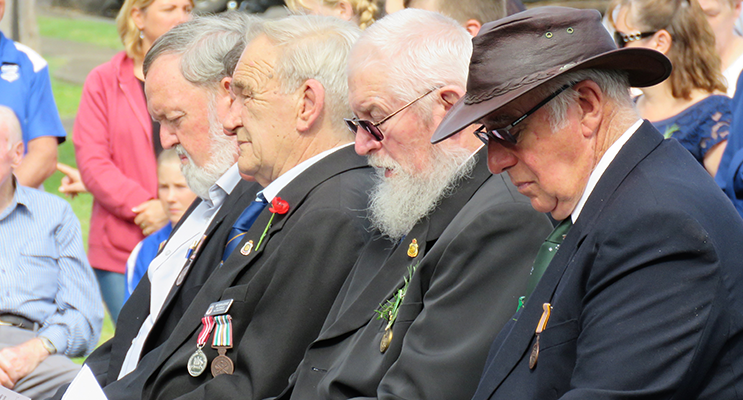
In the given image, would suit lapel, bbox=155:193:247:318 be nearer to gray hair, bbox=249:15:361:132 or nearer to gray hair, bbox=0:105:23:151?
gray hair, bbox=249:15:361:132

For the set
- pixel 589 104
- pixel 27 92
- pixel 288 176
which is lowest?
pixel 27 92

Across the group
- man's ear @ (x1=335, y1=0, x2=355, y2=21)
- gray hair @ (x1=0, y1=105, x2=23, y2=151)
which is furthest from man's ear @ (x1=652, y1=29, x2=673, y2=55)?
gray hair @ (x1=0, y1=105, x2=23, y2=151)

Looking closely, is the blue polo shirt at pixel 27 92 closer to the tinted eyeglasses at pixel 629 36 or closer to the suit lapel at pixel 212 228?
the suit lapel at pixel 212 228

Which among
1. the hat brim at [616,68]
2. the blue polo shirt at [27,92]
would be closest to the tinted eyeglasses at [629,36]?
the hat brim at [616,68]

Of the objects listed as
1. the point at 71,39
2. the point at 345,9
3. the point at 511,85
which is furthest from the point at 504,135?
the point at 71,39

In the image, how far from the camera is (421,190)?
3000 mm

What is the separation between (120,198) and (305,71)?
2518 millimetres

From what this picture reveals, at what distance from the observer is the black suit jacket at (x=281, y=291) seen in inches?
121

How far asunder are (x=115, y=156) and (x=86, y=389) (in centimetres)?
299

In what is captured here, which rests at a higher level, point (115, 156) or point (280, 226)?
point (280, 226)

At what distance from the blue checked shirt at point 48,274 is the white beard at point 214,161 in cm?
97

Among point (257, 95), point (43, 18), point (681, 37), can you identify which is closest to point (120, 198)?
point (257, 95)

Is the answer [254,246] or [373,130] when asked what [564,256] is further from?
[254,246]

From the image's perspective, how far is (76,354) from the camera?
4.59 m
